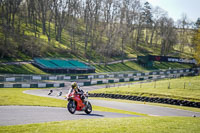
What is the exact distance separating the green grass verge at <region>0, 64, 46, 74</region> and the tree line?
6355 mm

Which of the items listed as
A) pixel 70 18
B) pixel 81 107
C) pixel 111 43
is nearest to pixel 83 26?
pixel 70 18

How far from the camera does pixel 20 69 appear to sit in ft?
170

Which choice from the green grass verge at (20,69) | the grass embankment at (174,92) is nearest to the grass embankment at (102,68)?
the green grass verge at (20,69)

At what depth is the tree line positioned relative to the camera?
6456cm

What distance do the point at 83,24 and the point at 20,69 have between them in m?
53.7

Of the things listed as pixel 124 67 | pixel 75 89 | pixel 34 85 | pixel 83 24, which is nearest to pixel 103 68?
pixel 124 67

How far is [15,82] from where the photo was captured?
4141 cm

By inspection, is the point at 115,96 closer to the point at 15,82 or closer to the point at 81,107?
the point at 15,82

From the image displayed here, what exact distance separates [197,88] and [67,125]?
97.9ft

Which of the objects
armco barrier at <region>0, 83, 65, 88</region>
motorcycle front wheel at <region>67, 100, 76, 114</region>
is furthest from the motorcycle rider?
armco barrier at <region>0, 83, 65, 88</region>

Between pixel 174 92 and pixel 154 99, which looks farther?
pixel 174 92

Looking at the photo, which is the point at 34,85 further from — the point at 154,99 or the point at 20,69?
the point at 154,99

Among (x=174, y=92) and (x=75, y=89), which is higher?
(x=75, y=89)

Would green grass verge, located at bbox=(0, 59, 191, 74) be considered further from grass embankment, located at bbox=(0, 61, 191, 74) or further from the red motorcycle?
the red motorcycle
